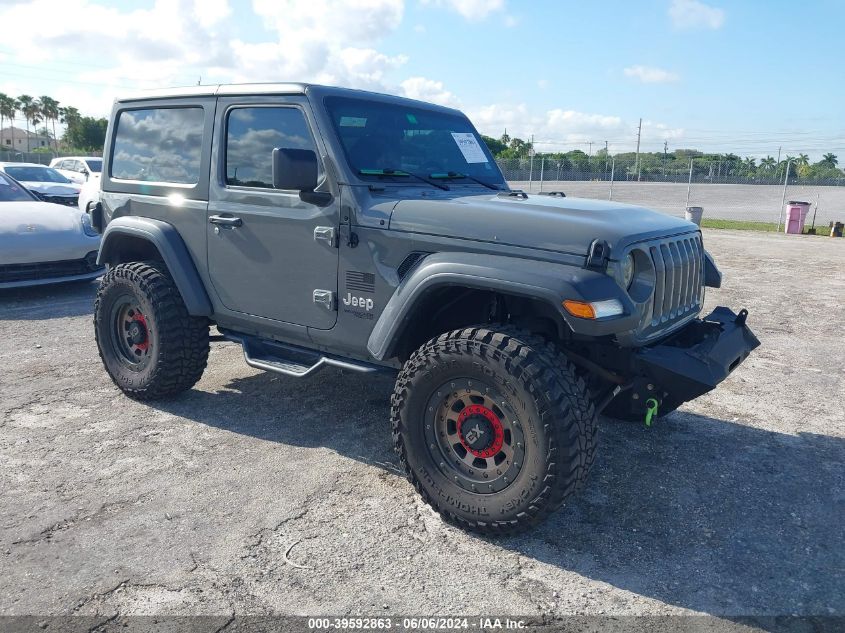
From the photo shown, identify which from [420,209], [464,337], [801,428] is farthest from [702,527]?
[420,209]

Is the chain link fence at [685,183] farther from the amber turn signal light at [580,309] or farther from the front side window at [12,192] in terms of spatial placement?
the amber turn signal light at [580,309]

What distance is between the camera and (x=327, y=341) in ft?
12.6

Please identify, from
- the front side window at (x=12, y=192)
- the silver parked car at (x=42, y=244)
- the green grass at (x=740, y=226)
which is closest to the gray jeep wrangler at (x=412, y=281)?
the silver parked car at (x=42, y=244)

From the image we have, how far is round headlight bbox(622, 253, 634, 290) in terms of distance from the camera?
3.05 m

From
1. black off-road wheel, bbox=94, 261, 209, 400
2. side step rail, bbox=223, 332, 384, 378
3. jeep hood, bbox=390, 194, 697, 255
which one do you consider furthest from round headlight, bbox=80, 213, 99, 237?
jeep hood, bbox=390, 194, 697, 255

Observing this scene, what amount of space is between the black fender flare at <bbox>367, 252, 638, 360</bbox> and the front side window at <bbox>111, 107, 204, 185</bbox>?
181 cm

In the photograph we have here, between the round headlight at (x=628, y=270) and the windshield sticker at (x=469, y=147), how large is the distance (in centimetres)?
160

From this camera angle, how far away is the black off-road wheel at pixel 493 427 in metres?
2.90

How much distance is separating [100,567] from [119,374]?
212 centimetres

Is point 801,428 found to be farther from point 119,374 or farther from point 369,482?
point 119,374

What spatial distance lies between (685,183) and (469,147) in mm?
43991

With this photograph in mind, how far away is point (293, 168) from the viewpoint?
343 cm

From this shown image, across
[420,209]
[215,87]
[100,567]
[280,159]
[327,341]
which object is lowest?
[100,567]

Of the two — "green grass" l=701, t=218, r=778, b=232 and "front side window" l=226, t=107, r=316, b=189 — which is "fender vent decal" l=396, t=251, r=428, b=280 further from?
"green grass" l=701, t=218, r=778, b=232
